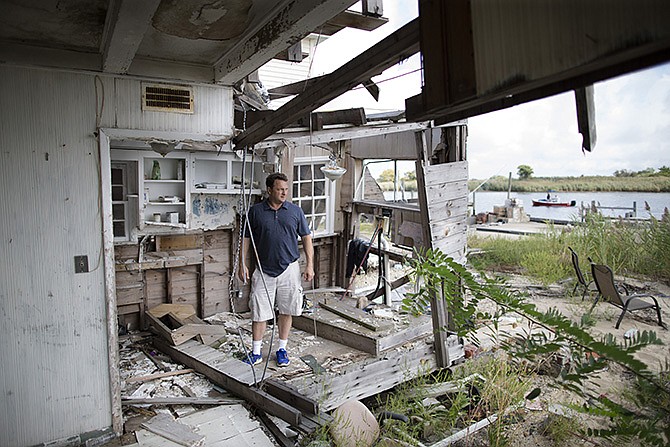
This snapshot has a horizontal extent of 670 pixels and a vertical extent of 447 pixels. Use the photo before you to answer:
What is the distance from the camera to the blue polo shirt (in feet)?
15.3

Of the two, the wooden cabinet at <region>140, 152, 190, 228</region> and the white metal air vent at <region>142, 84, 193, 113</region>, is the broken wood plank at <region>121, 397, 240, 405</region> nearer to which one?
the white metal air vent at <region>142, 84, 193, 113</region>

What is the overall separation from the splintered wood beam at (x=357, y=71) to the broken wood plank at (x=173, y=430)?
8.07ft

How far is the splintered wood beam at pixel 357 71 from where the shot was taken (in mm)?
1951

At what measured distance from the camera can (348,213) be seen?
8.92m

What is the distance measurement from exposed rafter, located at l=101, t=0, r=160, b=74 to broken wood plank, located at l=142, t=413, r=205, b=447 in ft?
9.16

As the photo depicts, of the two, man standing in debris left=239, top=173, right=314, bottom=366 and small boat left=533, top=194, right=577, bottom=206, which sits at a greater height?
small boat left=533, top=194, right=577, bottom=206

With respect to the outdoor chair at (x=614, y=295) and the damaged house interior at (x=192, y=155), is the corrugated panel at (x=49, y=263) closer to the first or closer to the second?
the damaged house interior at (x=192, y=155)

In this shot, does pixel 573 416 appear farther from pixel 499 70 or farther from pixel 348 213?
pixel 348 213

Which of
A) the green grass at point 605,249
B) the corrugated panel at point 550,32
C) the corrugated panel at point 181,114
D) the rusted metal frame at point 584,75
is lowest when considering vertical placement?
the green grass at point 605,249

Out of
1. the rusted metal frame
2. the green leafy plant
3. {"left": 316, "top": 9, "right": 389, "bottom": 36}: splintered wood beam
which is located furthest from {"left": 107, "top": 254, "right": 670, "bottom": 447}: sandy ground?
{"left": 316, "top": 9, "right": 389, "bottom": 36}: splintered wood beam

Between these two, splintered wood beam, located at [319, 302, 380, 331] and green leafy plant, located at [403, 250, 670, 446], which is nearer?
green leafy plant, located at [403, 250, 670, 446]

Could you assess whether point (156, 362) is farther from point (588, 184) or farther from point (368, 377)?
point (588, 184)

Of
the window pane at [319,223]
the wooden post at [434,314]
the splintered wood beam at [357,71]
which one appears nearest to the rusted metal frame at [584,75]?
the splintered wood beam at [357,71]

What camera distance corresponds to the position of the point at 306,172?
27.7 feet
